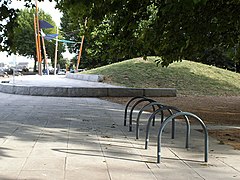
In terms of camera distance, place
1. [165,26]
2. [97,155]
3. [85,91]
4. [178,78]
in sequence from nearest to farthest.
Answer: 1. [97,155]
2. [165,26]
3. [85,91]
4. [178,78]

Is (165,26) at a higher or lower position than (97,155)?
higher

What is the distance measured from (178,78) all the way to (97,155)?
20079 millimetres

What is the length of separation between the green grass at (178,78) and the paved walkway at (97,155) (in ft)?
47.7

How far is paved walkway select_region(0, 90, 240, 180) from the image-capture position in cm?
481

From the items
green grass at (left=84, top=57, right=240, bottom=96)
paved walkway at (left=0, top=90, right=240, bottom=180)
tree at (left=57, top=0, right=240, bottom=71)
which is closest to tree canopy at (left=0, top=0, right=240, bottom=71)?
tree at (left=57, top=0, right=240, bottom=71)

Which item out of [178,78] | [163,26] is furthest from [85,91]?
[178,78]

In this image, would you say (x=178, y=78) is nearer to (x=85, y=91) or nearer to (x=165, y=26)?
(x=85, y=91)

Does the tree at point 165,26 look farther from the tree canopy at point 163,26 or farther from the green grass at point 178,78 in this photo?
the green grass at point 178,78

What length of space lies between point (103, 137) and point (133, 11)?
493cm

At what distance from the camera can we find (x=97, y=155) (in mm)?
5809

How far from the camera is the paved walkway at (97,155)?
4.81 meters

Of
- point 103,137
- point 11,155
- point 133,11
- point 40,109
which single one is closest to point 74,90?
point 40,109

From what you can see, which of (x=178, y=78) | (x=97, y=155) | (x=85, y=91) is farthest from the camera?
(x=178, y=78)

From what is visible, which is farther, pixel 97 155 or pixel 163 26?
pixel 163 26
